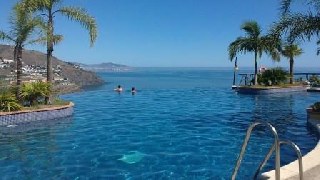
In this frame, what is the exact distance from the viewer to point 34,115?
16281mm

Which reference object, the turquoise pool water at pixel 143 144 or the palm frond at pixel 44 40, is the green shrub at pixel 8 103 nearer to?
the turquoise pool water at pixel 143 144

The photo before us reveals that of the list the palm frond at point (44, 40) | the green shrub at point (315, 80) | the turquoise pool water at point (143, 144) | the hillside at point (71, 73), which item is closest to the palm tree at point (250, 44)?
the green shrub at point (315, 80)

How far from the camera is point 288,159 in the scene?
389 inches

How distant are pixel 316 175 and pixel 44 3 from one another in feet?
51.9

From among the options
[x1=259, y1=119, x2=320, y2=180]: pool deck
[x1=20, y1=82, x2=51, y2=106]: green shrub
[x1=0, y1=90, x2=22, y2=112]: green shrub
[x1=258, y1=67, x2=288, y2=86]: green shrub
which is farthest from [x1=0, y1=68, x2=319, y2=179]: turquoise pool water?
[x1=258, y1=67, x2=288, y2=86]: green shrub

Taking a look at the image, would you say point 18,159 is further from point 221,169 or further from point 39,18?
point 39,18

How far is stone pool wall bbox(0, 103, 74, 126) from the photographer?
1530cm

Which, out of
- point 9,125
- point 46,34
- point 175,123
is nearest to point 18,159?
point 9,125

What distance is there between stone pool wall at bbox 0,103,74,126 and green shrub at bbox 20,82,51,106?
131 cm

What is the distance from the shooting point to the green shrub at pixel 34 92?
57.0 feet

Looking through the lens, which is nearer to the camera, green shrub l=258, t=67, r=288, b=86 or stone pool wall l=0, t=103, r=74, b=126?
stone pool wall l=0, t=103, r=74, b=126

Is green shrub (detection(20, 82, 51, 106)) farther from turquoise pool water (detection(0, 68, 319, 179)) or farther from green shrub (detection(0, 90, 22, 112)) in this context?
turquoise pool water (detection(0, 68, 319, 179))

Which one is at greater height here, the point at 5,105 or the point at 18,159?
the point at 5,105

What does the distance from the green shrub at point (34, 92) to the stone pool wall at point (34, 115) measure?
1.31 m
